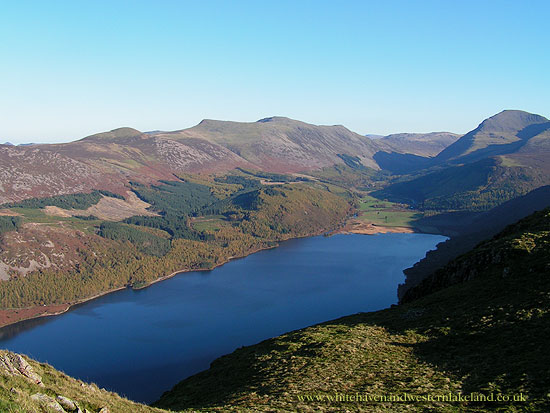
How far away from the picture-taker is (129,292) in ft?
517

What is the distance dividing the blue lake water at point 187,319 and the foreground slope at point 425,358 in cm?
5563

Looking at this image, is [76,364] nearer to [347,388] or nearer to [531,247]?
[347,388]

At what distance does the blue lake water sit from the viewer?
97.4 m

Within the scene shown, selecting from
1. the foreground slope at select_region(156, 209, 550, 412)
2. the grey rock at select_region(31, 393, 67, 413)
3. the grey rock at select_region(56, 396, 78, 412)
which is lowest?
the foreground slope at select_region(156, 209, 550, 412)

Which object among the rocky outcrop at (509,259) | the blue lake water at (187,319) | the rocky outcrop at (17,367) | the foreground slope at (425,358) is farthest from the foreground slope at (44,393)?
the blue lake water at (187,319)

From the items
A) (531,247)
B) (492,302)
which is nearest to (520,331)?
(492,302)

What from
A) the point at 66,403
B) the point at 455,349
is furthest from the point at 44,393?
the point at 455,349

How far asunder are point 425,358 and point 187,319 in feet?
341

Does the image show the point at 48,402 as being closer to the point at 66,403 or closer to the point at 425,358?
the point at 66,403

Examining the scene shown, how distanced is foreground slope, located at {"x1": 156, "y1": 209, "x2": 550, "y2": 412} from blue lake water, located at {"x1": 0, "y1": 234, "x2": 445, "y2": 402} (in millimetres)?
55630

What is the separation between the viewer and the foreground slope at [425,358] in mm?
24906

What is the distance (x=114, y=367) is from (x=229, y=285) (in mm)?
67566

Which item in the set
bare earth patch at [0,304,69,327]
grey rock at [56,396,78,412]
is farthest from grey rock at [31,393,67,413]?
bare earth patch at [0,304,69,327]

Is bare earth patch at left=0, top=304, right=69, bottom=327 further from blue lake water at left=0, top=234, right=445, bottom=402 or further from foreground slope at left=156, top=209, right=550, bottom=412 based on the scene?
foreground slope at left=156, top=209, right=550, bottom=412
